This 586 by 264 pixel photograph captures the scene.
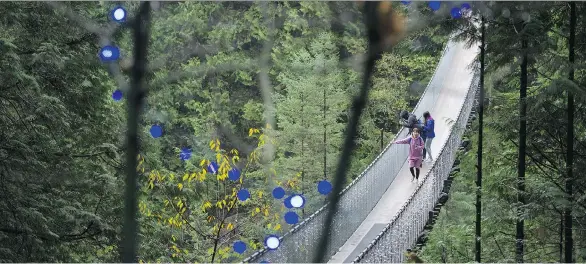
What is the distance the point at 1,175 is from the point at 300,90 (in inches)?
372

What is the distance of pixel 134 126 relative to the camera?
1.33 metres

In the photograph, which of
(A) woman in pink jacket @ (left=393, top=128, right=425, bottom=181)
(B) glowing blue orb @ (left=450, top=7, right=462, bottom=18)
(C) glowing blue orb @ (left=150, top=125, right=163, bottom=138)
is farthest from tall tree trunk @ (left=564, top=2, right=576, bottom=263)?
(A) woman in pink jacket @ (left=393, top=128, right=425, bottom=181)

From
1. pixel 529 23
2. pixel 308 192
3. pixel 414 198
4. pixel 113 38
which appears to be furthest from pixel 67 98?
pixel 308 192

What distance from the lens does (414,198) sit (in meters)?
7.71

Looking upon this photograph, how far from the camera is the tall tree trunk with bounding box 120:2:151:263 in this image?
1.31 meters

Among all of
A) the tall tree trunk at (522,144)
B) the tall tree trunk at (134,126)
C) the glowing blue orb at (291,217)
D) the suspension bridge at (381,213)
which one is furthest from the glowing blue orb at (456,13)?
the tall tree trunk at (134,126)

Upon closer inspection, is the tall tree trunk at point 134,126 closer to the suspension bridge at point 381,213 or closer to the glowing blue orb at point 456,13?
the suspension bridge at point 381,213

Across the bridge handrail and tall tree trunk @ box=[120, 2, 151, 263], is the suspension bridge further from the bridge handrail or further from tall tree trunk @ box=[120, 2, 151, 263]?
tall tree trunk @ box=[120, 2, 151, 263]

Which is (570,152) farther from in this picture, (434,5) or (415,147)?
(415,147)

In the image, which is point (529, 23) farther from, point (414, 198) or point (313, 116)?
point (313, 116)

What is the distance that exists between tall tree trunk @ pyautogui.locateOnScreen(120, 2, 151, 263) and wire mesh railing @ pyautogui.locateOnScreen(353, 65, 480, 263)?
4411mm

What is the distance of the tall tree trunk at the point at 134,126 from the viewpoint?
1.31 metres

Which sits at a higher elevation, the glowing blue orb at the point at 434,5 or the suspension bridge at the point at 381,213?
the glowing blue orb at the point at 434,5

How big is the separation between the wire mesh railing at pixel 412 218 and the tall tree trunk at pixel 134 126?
4.41 meters
